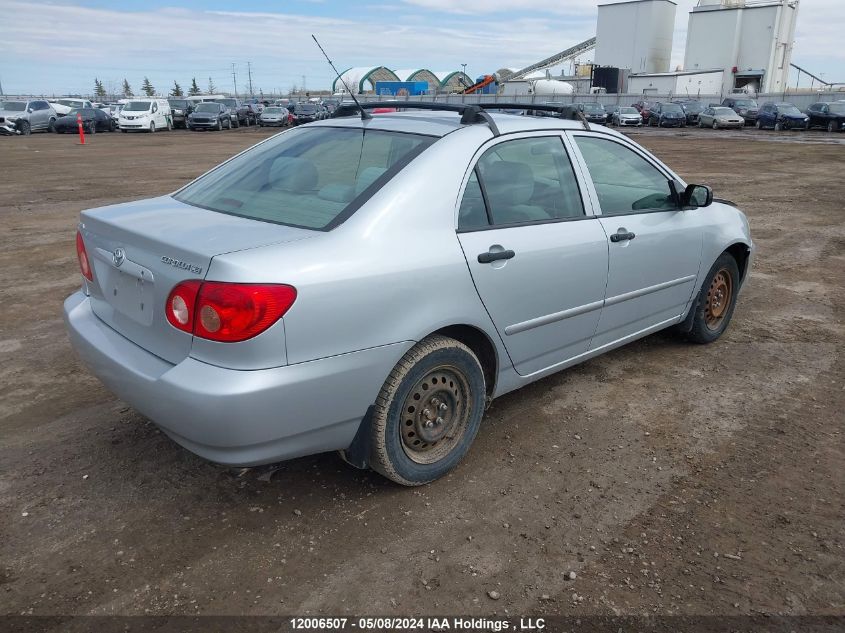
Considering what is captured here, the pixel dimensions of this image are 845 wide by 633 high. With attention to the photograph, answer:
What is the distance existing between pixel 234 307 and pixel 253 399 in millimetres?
347

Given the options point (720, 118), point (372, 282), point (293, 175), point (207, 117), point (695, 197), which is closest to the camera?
point (372, 282)

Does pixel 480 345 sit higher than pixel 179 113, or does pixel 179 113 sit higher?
pixel 179 113

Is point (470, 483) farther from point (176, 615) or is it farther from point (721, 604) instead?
point (176, 615)

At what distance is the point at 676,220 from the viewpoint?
14.8 ft

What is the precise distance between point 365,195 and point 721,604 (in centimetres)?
217

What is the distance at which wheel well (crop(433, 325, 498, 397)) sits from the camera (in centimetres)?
331

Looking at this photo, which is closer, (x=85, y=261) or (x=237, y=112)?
(x=85, y=261)

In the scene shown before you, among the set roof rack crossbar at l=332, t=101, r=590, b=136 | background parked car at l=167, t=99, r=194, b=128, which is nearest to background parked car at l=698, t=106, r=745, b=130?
background parked car at l=167, t=99, r=194, b=128

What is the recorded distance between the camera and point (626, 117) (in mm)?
43219

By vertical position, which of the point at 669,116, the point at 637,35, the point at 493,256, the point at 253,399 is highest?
the point at 637,35

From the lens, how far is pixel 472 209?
10.9 ft

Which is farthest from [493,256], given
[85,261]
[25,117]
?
[25,117]

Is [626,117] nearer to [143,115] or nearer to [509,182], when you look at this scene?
[143,115]

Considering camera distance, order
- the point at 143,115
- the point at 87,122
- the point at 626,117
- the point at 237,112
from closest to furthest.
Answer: the point at 87,122 < the point at 143,115 < the point at 237,112 < the point at 626,117
